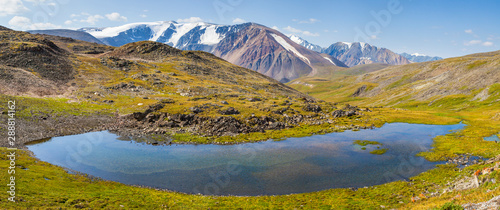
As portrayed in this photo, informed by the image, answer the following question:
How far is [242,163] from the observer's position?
180ft

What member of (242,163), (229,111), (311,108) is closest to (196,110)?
(229,111)

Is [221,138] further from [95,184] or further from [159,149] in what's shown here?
[95,184]

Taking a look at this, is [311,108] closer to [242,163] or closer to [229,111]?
[229,111]

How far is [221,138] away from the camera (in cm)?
7581

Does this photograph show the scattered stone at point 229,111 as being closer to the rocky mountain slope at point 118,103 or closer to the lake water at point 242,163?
the rocky mountain slope at point 118,103

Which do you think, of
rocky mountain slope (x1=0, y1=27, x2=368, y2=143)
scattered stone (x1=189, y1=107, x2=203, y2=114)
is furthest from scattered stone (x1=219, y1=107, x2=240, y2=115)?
scattered stone (x1=189, y1=107, x2=203, y2=114)

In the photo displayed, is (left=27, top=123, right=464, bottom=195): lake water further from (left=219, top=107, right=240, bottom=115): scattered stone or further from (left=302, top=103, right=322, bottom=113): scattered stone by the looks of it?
(left=302, top=103, right=322, bottom=113): scattered stone

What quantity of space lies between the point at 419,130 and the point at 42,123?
137225 mm

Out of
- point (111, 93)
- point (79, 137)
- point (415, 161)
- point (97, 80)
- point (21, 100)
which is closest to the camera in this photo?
point (415, 161)

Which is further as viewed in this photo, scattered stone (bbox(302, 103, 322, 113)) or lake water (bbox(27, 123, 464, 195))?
scattered stone (bbox(302, 103, 322, 113))

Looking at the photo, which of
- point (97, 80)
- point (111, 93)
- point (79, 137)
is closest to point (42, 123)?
point (79, 137)

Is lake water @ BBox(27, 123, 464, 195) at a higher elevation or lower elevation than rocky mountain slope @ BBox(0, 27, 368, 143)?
lower

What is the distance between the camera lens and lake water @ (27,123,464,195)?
43906 millimetres

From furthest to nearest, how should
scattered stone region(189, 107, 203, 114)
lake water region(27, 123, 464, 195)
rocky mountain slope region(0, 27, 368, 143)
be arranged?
scattered stone region(189, 107, 203, 114)
rocky mountain slope region(0, 27, 368, 143)
lake water region(27, 123, 464, 195)
